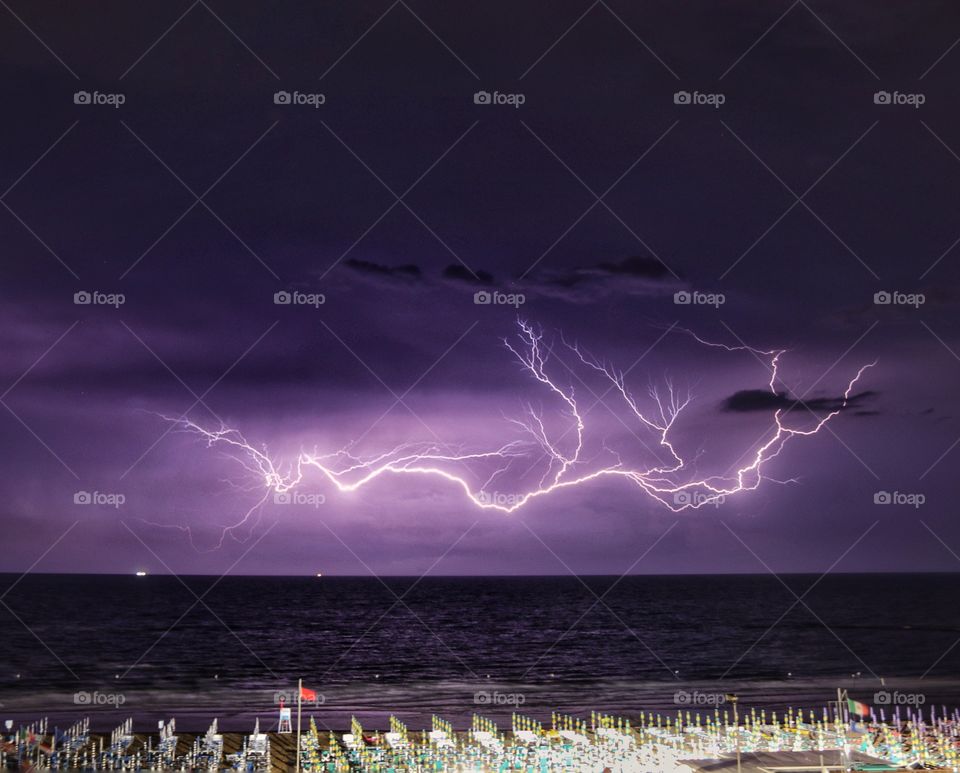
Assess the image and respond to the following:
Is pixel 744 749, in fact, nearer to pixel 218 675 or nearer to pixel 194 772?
pixel 194 772

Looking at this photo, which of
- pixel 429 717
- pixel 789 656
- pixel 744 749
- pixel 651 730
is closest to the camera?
pixel 744 749

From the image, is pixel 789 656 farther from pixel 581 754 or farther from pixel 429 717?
pixel 581 754

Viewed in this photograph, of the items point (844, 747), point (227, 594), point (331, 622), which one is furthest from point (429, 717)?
point (227, 594)

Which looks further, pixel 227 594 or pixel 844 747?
pixel 227 594

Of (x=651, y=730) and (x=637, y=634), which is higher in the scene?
(x=637, y=634)

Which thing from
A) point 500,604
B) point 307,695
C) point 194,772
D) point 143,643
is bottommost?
point 194,772

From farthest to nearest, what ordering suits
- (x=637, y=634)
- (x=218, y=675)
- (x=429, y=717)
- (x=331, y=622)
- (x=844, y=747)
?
(x=331, y=622)
(x=637, y=634)
(x=218, y=675)
(x=429, y=717)
(x=844, y=747)
